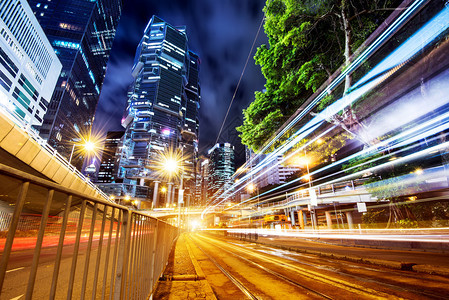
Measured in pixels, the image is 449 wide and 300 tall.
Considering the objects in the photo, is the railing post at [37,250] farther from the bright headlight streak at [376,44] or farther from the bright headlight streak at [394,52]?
the bright headlight streak at [376,44]

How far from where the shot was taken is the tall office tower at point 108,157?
559ft

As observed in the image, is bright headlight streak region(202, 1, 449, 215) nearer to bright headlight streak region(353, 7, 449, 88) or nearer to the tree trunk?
bright headlight streak region(353, 7, 449, 88)

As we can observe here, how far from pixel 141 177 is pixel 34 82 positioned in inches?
2249

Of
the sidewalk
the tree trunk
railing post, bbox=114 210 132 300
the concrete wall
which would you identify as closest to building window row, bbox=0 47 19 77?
the concrete wall

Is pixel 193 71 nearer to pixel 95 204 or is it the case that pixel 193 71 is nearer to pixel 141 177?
pixel 141 177

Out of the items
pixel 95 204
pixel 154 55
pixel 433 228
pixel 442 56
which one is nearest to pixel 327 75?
pixel 442 56

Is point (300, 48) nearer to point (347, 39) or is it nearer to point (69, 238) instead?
point (347, 39)

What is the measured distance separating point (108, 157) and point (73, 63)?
9478 cm

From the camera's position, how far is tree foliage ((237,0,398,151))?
1213 cm

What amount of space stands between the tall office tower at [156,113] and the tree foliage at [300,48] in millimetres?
86984

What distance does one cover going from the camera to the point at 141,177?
10644 centimetres

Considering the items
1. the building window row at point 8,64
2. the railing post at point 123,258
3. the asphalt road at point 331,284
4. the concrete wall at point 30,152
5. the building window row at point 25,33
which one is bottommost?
the asphalt road at point 331,284

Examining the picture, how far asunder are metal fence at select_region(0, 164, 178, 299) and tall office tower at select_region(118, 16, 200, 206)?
9612cm

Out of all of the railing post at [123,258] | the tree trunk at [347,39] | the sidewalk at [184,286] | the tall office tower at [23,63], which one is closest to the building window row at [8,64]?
the tall office tower at [23,63]
